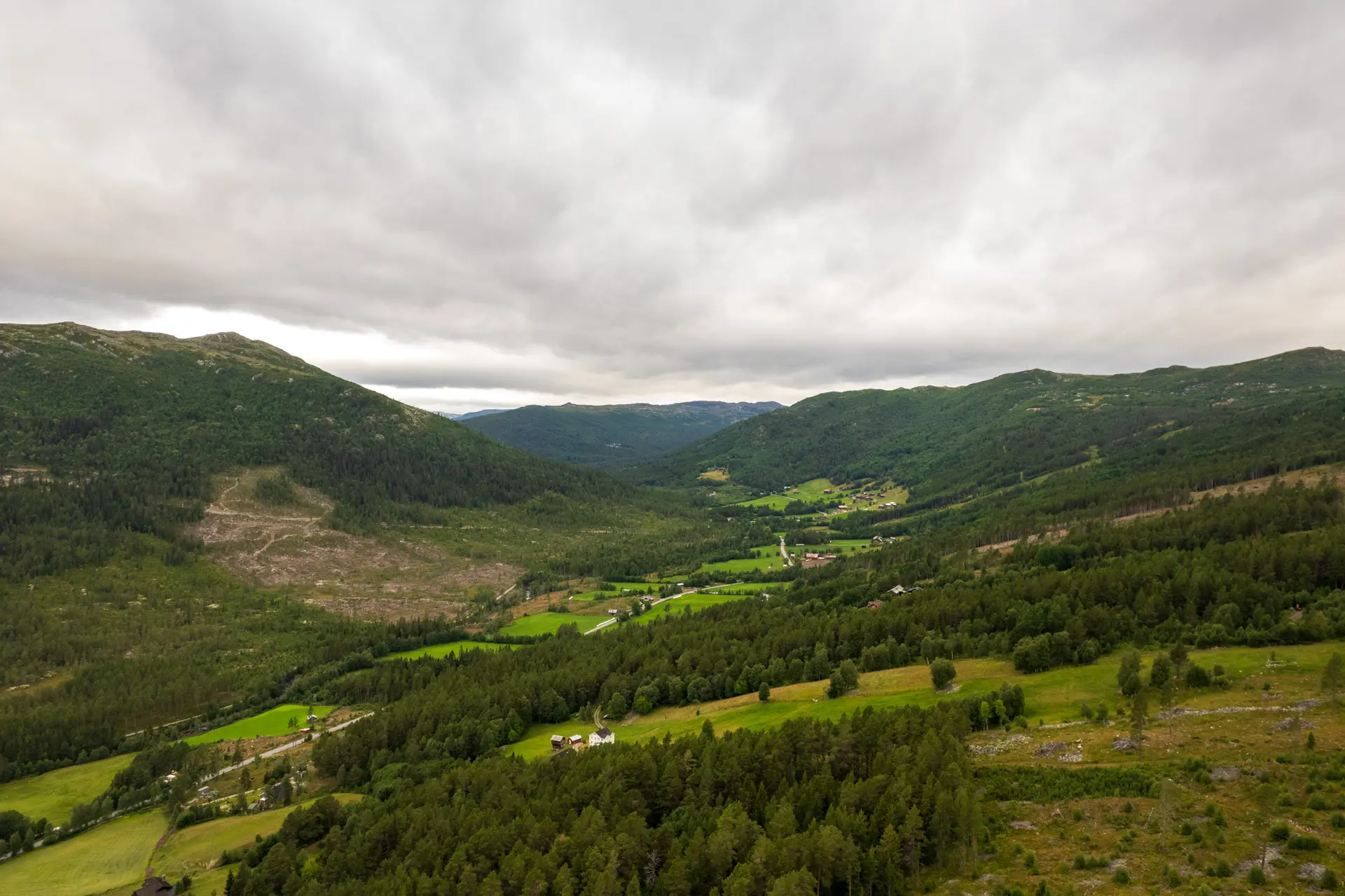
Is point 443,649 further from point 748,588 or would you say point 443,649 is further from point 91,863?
point 748,588

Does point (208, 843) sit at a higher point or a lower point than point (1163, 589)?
lower

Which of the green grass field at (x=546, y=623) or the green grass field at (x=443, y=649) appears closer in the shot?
the green grass field at (x=443, y=649)

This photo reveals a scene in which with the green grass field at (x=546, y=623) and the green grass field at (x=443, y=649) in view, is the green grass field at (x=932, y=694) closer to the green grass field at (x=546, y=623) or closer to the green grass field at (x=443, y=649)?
the green grass field at (x=443, y=649)

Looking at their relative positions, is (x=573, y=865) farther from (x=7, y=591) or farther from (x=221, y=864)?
(x=7, y=591)

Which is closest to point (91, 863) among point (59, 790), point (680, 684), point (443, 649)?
point (59, 790)

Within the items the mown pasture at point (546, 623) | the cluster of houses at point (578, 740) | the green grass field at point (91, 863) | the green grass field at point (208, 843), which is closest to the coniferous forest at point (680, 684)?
the green grass field at point (91, 863)

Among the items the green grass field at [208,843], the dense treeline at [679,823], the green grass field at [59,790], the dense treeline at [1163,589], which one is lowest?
the green grass field at [208,843]

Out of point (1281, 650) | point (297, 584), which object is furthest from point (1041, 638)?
point (297, 584)

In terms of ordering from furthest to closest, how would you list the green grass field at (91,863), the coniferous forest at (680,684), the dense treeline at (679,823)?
the green grass field at (91,863)
the coniferous forest at (680,684)
the dense treeline at (679,823)
